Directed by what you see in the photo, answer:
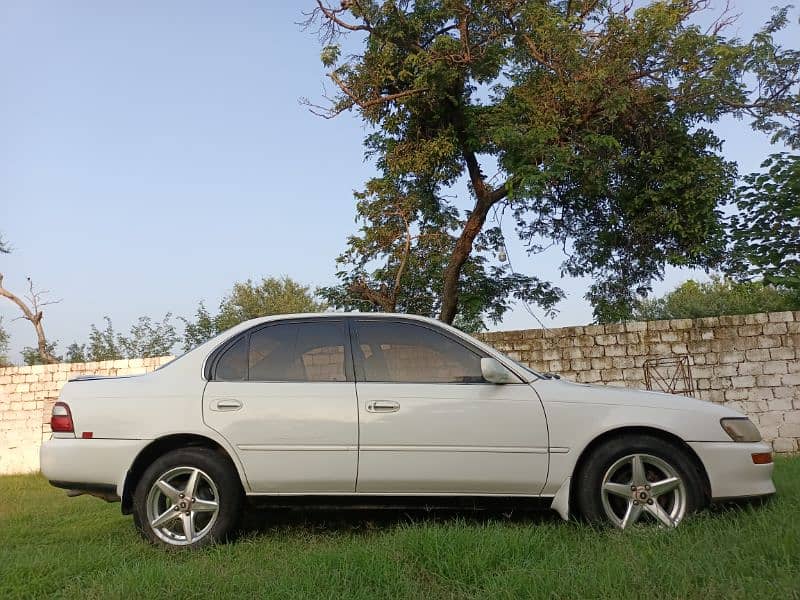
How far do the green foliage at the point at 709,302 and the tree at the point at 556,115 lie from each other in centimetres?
92

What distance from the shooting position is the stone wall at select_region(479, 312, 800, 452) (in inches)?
377

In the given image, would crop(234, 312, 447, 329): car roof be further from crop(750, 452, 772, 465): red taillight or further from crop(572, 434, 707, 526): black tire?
crop(750, 452, 772, 465): red taillight

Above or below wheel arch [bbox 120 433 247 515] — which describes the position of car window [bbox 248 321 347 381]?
above

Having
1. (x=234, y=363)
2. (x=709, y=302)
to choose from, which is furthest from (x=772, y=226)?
(x=709, y=302)

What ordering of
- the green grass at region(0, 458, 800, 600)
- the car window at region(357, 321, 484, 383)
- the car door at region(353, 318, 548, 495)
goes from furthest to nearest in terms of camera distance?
the car window at region(357, 321, 484, 383), the car door at region(353, 318, 548, 495), the green grass at region(0, 458, 800, 600)

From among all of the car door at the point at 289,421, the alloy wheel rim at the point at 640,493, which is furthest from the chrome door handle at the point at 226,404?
the alloy wheel rim at the point at 640,493

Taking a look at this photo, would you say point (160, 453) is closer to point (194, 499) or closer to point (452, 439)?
point (194, 499)

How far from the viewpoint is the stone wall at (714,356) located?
9578 millimetres

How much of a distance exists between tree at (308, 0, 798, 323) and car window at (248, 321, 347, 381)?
655 cm

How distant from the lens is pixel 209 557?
155 inches

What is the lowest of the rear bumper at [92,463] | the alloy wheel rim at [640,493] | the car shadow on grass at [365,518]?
the car shadow on grass at [365,518]

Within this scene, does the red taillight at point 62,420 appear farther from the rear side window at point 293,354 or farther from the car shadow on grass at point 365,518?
the car shadow on grass at point 365,518

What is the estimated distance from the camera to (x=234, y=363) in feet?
15.1

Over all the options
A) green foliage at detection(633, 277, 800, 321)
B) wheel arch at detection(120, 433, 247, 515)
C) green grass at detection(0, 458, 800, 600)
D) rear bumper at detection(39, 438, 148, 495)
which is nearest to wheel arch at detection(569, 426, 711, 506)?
green grass at detection(0, 458, 800, 600)
